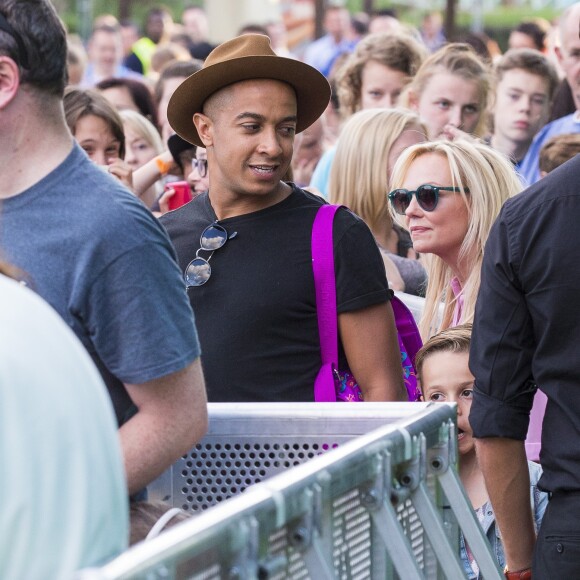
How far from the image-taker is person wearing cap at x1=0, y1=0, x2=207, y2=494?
2.19 m

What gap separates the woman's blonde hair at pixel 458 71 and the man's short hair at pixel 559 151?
91cm

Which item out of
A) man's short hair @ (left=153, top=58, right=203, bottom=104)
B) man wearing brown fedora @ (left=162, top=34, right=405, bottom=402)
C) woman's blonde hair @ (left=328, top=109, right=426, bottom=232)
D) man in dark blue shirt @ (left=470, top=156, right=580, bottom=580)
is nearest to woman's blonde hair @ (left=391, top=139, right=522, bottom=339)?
man wearing brown fedora @ (left=162, top=34, right=405, bottom=402)

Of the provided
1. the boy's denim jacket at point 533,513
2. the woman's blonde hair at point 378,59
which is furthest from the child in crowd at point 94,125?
the boy's denim jacket at point 533,513

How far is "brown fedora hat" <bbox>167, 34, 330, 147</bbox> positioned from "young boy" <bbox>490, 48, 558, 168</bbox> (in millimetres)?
4063

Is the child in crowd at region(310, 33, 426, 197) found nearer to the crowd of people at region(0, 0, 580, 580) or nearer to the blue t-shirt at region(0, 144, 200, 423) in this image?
the crowd of people at region(0, 0, 580, 580)

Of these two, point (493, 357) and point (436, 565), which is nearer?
point (436, 565)

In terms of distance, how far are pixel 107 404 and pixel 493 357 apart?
1.36m

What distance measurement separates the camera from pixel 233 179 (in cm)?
362

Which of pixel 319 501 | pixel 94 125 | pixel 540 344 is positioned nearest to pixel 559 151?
pixel 94 125

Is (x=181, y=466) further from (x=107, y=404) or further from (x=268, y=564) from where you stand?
(x=107, y=404)

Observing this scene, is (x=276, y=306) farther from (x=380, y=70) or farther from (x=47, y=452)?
(x=380, y=70)

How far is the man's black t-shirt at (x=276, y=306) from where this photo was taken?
345 cm

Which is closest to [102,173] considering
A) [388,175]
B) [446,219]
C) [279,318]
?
[279,318]

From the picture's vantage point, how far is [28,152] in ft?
7.48
